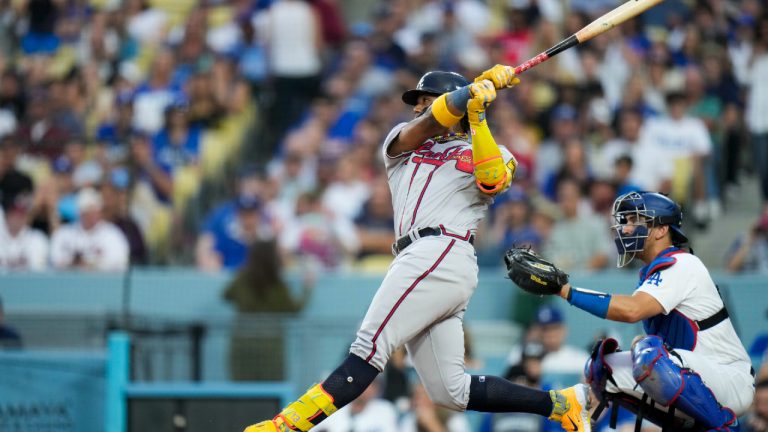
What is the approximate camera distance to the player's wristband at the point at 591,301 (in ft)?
19.6

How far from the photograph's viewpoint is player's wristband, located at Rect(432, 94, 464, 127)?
5.78 metres

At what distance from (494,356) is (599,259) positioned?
1.39m

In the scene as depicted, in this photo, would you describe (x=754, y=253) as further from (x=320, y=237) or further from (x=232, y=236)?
(x=232, y=236)

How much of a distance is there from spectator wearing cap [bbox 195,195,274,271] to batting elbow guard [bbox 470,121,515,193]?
567cm

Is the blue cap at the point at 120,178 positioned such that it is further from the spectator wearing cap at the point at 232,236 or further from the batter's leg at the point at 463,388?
the batter's leg at the point at 463,388

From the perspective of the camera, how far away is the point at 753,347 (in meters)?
9.11

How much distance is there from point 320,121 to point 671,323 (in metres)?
7.15

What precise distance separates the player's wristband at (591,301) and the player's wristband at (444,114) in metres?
1.04

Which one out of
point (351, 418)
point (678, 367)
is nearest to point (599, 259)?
point (351, 418)

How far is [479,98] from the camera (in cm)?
571

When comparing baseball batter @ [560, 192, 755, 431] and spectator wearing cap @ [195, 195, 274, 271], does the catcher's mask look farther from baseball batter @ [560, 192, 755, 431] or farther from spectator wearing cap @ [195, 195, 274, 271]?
spectator wearing cap @ [195, 195, 274, 271]

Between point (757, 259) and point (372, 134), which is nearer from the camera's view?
point (757, 259)

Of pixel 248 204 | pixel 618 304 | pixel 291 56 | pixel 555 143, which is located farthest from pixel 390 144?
pixel 291 56

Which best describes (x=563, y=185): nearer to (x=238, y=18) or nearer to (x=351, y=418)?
(x=351, y=418)
